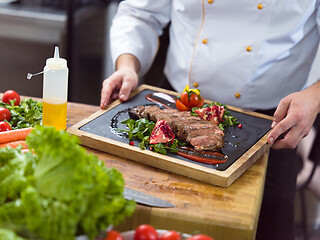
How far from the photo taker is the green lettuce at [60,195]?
104cm

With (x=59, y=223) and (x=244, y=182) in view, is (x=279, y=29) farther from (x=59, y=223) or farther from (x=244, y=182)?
(x=59, y=223)

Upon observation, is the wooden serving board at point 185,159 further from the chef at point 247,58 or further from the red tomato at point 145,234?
the red tomato at point 145,234

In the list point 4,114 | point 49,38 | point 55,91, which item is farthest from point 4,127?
point 49,38

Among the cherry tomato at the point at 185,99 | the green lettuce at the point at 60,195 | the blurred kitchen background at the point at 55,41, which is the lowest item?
the blurred kitchen background at the point at 55,41

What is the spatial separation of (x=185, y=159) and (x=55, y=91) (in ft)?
1.93

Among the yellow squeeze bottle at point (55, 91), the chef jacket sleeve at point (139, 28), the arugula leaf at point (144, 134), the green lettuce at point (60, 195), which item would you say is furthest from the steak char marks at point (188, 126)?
the green lettuce at point (60, 195)

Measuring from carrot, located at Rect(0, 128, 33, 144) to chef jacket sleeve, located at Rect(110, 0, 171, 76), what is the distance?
774 mm

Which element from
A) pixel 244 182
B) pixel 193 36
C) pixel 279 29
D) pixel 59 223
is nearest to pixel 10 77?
pixel 193 36

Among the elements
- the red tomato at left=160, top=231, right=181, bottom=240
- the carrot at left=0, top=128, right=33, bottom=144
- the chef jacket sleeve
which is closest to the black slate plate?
the carrot at left=0, top=128, right=33, bottom=144

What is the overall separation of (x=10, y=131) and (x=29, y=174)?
657 millimetres

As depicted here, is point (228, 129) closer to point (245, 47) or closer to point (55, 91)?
point (245, 47)

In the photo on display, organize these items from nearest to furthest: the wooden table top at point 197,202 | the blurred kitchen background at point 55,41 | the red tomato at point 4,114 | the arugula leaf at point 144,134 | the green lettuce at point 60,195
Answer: the green lettuce at point 60,195 < the wooden table top at point 197,202 < the arugula leaf at point 144,134 < the red tomato at point 4,114 < the blurred kitchen background at point 55,41

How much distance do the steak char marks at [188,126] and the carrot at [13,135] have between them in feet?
1.58

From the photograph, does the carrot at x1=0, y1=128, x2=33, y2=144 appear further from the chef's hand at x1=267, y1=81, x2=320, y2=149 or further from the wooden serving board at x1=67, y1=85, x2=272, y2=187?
the chef's hand at x1=267, y1=81, x2=320, y2=149
